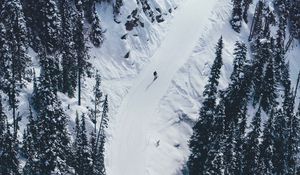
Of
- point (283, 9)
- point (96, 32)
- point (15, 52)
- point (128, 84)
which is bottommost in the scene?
point (15, 52)

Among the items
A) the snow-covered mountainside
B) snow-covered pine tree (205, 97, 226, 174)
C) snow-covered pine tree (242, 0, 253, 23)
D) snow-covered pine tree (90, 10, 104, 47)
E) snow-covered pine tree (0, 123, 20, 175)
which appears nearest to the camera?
snow-covered pine tree (0, 123, 20, 175)

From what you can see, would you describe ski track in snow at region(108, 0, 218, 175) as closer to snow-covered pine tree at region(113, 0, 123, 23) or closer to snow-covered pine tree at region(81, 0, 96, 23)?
snow-covered pine tree at region(113, 0, 123, 23)

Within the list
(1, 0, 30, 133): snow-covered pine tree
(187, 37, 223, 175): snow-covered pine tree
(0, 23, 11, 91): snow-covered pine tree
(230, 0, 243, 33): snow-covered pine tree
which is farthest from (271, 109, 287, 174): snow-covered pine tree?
(0, 23, 11, 91): snow-covered pine tree

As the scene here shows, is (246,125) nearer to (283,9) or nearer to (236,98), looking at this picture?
(236,98)

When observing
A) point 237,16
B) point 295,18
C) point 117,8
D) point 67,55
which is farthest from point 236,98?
point 295,18

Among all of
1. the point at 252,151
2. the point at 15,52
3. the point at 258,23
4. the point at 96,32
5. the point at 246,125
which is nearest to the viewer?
the point at 15,52

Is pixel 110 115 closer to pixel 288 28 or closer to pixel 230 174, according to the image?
pixel 230 174
